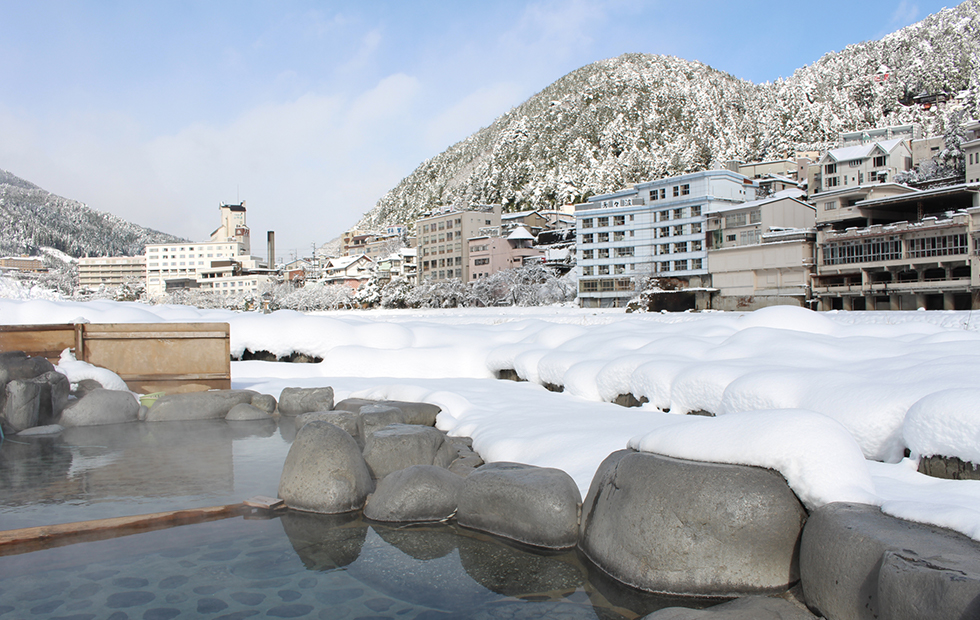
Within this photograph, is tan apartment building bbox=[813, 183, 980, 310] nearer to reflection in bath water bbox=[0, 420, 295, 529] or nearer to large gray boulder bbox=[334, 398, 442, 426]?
large gray boulder bbox=[334, 398, 442, 426]

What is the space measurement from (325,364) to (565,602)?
12.8 meters

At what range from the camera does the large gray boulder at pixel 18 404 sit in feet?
33.0

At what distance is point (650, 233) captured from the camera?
5431 centimetres

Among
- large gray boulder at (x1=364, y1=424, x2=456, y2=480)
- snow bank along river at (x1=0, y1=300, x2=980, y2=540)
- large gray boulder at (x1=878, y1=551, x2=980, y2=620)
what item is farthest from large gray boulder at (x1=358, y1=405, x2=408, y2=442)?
large gray boulder at (x1=878, y1=551, x2=980, y2=620)

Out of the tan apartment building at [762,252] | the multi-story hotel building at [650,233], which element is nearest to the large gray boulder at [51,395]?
the tan apartment building at [762,252]

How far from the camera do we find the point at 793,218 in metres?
45.3

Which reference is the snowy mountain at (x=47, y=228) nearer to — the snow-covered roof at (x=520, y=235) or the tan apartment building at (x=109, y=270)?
the tan apartment building at (x=109, y=270)

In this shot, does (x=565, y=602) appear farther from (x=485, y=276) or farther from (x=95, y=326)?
(x=485, y=276)

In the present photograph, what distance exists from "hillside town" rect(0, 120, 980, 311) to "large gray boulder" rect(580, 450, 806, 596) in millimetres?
34448

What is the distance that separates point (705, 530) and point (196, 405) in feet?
33.1

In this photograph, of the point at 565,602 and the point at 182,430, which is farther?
the point at 182,430

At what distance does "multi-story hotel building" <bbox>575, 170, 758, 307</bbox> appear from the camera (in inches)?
2004

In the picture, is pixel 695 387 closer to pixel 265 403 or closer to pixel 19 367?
pixel 265 403

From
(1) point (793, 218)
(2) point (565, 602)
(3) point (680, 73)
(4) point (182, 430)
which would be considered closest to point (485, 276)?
(1) point (793, 218)
